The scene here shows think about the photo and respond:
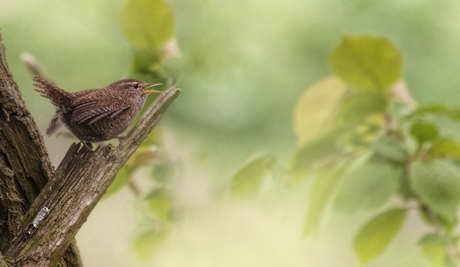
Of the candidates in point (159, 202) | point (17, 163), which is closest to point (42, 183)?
point (17, 163)

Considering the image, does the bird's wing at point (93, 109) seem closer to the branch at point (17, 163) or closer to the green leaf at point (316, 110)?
the branch at point (17, 163)

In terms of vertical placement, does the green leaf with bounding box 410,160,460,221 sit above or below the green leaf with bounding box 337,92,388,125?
below

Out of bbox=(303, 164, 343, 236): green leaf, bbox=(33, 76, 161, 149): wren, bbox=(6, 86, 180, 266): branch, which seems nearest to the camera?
bbox=(6, 86, 180, 266): branch

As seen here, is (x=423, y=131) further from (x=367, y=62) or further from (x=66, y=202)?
(x=66, y=202)

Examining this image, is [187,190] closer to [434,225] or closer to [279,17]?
[434,225]

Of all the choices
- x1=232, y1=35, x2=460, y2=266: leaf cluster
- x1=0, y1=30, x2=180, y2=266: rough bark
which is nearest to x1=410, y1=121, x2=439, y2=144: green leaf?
x1=232, y1=35, x2=460, y2=266: leaf cluster

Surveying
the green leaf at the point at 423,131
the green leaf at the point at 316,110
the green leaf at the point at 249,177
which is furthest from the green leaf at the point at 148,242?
the green leaf at the point at 423,131

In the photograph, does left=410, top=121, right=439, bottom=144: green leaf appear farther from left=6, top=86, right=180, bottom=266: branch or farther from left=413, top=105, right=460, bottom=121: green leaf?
left=6, top=86, right=180, bottom=266: branch
